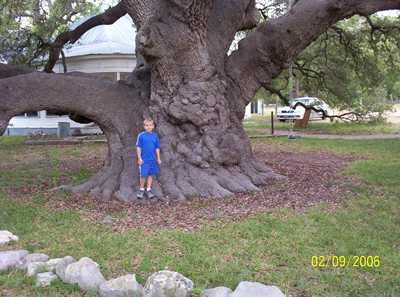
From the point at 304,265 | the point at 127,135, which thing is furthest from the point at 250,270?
the point at 127,135

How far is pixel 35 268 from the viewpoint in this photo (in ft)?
16.2

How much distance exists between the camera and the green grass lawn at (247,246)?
4.73m

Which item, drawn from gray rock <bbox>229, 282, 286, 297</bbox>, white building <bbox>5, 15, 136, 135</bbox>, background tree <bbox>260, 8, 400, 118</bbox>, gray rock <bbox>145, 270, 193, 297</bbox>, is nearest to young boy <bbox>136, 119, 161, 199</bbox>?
gray rock <bbox>145, 270, 193, 297</bbox>

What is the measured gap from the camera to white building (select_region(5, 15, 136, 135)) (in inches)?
886

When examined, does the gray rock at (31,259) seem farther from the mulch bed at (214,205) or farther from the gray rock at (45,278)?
the mulch bed at (214,205)

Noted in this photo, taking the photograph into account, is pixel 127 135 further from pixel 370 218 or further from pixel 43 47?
pixel 43 47

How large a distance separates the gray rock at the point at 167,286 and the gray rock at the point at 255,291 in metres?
0.43

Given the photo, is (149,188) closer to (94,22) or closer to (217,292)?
(217,292)

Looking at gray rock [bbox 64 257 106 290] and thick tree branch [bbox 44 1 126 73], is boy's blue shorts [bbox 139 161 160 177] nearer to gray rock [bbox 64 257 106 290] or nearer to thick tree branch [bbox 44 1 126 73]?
gray rock [bbox 64 257 106 290]

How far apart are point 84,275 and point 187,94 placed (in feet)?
15.1

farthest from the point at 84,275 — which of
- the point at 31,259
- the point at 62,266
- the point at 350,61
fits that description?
the point at 350,61

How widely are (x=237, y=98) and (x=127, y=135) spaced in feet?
7.31

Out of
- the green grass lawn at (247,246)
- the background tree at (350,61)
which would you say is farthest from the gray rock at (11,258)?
the background tree at (350,61)

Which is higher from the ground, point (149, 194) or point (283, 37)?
point (283, 37)
